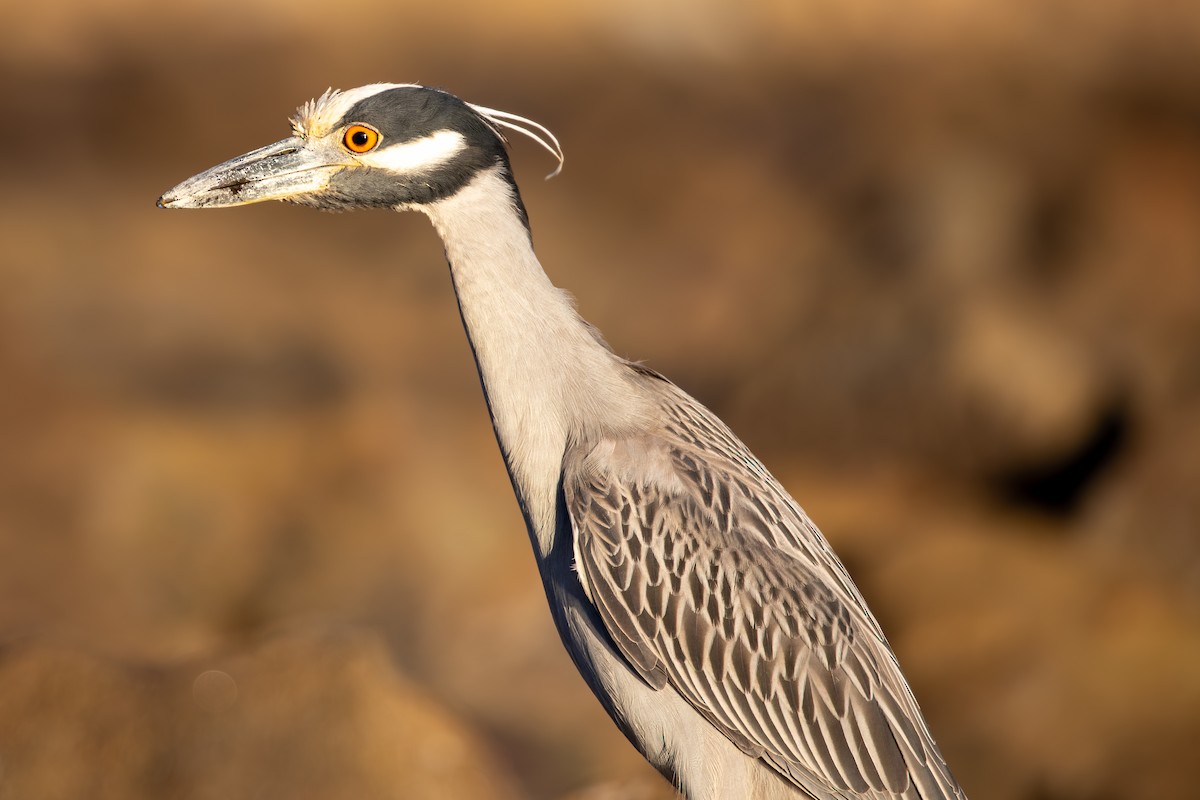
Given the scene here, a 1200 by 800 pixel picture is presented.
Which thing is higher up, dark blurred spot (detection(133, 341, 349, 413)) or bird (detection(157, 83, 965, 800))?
bird (detection(157, 83, 965, 800))

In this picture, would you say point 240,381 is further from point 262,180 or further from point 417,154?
point 417,154

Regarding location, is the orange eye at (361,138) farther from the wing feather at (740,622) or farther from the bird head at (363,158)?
the wing feather at (740,622)

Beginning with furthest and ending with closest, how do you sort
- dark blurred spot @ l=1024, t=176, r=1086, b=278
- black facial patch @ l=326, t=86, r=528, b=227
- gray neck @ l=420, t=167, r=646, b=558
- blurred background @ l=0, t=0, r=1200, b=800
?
1. dark blurred spot @ l=1024, t=176, r=1086, b=278
2. blurred background @ l=0, t=0, r=1200, b=800
3. gray neck @ l=420, t=167, r=646, b=558
4. black facial patch @ l=326, t=86, r=528, b=227

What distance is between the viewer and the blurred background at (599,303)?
30.2 ft

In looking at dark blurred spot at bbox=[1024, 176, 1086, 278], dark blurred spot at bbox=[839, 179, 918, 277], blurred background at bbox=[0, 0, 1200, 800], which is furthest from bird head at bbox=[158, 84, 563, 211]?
dark blurred spot at bbox=[1024, 176, 1086, 278]

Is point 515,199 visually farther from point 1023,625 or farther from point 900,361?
point 900,361

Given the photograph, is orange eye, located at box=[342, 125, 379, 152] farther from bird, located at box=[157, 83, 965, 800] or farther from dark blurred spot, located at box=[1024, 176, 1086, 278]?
dark blurred spot, located at box=[1024, 176, 1086, 278]

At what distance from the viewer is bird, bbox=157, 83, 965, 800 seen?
3.50 meters

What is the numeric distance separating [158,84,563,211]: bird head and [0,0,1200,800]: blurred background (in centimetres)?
567

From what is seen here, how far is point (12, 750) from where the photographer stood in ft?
15.4

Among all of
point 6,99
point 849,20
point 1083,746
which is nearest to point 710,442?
point 1083,746

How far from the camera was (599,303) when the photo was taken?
33.3 feet

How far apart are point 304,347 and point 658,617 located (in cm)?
703

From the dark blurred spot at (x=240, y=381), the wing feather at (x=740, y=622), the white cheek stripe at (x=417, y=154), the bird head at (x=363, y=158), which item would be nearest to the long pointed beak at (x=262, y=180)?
the bird head at (x=363, y=158)
